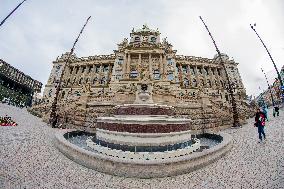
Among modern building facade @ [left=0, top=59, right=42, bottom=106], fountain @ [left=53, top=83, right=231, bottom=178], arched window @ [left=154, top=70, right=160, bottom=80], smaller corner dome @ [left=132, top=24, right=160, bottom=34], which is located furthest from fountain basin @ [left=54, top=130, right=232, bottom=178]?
smaller corner dome @ [left=132, top=24, right=160, bottom=34]

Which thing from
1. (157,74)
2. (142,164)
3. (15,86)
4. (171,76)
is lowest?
(142,164)

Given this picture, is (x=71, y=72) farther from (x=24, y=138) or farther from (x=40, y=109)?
(x=24, y=138)

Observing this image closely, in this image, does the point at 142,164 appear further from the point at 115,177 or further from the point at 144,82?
the point at 144,82

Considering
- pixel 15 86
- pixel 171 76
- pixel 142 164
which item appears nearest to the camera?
pixel 142 164

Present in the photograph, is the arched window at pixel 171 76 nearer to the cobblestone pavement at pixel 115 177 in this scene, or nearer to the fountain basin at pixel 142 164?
the cobblestone pavement at pixel 115 177

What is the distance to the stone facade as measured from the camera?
19062 millimetres

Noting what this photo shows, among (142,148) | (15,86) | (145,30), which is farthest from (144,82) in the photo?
(145,30)

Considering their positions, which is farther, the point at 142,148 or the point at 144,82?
the point at 144,82

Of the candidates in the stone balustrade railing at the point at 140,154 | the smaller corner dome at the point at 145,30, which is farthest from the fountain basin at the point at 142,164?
the smaller corner dome at the point at 145,30

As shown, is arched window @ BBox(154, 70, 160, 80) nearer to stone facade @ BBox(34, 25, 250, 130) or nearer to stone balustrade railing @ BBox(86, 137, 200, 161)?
stone facade @ BBox(34, 25, 250, 130)

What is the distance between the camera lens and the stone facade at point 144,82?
19.1m

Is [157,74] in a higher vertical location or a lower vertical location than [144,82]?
higher

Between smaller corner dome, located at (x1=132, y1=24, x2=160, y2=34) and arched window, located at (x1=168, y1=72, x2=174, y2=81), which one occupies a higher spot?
smaller corner dome, located at (x1=132, y1=24, x2=160, y2=34)

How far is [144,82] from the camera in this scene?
20.2 m
